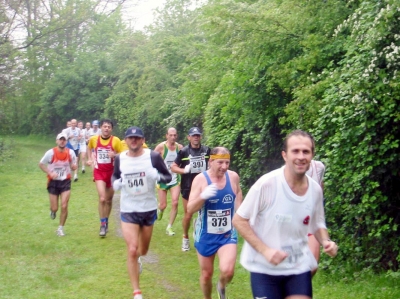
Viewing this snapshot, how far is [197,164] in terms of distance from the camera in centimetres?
1012

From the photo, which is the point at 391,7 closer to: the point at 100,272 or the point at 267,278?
the point at 267,278

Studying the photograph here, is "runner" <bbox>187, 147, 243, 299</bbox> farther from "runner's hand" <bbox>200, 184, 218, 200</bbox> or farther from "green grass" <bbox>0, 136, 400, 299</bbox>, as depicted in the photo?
"green grass" <bbox>0, 136, 400, 299</bbox>

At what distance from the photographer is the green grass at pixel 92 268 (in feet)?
25.6

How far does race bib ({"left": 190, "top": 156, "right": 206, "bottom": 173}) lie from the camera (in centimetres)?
1009

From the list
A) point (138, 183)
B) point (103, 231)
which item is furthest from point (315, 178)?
point (103, 231)

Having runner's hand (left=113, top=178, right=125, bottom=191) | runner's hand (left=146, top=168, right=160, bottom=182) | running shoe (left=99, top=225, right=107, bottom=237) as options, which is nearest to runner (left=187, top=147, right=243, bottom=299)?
runner's hand (left=146, top=168, right=160, bottom=182)

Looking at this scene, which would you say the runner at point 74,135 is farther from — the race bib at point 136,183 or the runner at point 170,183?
the race bib at point 136,183

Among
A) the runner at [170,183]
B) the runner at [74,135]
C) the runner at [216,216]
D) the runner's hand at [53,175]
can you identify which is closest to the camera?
the runner at [216,216]

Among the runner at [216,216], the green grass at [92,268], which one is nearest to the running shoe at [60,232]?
the green grass at [92,268]

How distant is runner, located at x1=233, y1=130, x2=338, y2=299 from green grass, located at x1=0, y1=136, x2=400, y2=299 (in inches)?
117

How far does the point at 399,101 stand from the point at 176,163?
4174 millimetres

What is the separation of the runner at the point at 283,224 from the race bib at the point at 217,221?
7.23 ft

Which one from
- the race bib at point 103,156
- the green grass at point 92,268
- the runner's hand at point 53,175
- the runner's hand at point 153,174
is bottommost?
the green grass at point 92,268

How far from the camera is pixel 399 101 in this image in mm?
7219
